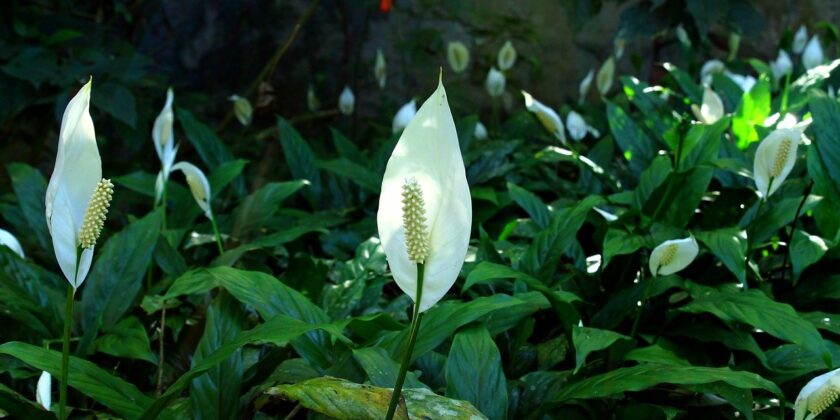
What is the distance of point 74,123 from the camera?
1140 millimetres

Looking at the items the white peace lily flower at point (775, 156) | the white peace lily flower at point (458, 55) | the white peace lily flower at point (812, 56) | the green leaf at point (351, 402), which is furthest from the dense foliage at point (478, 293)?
the white peace lily flower at point (458, 55)

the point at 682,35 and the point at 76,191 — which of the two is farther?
the point at 682,35

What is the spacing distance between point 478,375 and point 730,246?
0.70m

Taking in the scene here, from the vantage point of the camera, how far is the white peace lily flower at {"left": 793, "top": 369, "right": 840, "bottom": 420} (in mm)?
1366

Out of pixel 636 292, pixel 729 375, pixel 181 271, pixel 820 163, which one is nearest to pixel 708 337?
Answer: pixel 636 292

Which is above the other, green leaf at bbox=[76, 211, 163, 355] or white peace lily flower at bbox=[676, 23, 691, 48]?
green leaf at bbox=[76, 211, 163, 355]

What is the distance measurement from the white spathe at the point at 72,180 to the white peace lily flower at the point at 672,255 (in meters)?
0.97

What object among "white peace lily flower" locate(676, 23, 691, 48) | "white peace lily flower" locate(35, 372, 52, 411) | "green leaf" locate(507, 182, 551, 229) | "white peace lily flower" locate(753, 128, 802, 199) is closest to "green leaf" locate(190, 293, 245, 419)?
"white peace lily flower" locate(35, 372, 52, 411)

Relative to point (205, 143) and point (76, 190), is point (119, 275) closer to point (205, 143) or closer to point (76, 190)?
point (76, 190)

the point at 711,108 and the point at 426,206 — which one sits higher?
the point at 426,206

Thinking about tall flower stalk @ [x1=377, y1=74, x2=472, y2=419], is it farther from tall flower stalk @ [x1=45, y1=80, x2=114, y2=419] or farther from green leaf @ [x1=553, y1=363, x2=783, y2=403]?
green leaf @ [x1=553, y1=363, x2=783, y2=403]

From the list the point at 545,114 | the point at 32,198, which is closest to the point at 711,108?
the point at 545,114

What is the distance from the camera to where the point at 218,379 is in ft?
5.29

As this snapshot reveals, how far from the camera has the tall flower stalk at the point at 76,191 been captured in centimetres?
114
